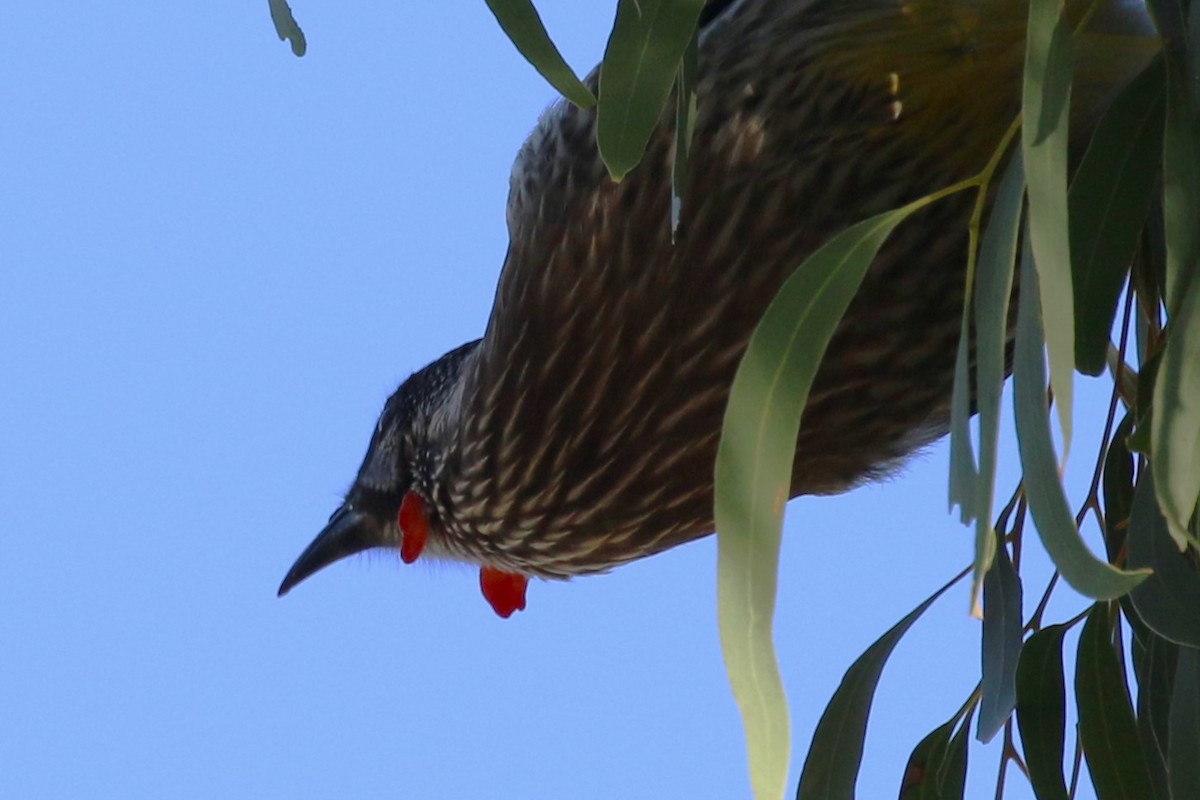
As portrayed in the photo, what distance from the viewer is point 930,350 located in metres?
1.88

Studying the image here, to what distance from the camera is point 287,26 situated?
1503 mm

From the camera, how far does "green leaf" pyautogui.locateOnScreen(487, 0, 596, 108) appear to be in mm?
1315

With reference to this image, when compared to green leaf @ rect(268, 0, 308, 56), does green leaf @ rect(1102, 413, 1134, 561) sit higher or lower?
lower

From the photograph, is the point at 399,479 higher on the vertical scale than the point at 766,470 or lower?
higher

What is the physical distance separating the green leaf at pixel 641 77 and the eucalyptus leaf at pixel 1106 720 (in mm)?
568

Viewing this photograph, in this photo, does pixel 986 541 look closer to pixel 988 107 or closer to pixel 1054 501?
pixel 1054 501

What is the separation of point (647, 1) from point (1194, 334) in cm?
45

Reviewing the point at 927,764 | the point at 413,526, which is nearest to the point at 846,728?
the point at 927,764

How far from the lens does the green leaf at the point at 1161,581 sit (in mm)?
1264

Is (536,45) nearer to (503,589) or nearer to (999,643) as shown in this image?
(999,643)

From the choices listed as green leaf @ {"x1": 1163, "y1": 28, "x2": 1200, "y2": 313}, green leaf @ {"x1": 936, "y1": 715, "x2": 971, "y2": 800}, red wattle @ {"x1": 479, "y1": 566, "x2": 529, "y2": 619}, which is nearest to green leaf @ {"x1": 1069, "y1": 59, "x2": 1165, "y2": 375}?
green leaf @ {"x1": 1163, "y1": 28, "x2": 1200, "y2": 313}

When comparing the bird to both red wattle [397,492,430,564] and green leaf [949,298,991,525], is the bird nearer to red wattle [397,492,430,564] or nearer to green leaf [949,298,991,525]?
red wattle [397,492,430,564]

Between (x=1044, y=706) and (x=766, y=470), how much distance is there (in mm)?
519

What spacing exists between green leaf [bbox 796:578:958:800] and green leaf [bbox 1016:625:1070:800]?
3.9 inches
